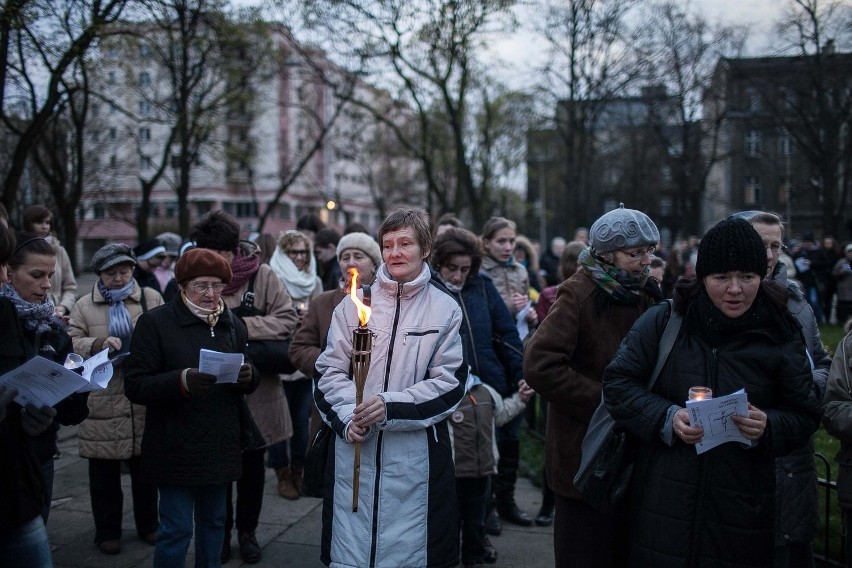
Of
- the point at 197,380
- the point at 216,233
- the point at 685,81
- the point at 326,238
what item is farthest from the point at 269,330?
the point at 685,81

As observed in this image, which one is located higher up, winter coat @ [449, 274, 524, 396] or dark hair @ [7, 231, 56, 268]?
dark hair @ [7, 231, 56, 268]

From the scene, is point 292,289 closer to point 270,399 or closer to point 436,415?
point 270,399

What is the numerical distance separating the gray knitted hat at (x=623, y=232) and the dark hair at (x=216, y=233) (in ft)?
8.59

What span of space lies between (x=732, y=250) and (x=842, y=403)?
117 centimetres

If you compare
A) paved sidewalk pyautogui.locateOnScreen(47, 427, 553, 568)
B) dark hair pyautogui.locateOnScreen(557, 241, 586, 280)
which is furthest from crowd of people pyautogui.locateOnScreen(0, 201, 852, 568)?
dark hair pyautogui.locateOnScreen(557, 241, 586, 280)

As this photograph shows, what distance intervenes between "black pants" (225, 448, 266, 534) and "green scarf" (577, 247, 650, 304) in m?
2.73

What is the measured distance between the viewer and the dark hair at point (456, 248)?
4.59m

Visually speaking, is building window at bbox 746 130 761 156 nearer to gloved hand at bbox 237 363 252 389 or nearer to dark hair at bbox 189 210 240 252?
dark hair at bbox 189 210 240 252

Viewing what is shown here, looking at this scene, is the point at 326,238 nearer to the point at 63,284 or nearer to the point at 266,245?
the point at 266,245

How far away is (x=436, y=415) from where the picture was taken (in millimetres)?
3121

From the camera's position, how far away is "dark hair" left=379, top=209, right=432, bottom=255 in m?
3.31

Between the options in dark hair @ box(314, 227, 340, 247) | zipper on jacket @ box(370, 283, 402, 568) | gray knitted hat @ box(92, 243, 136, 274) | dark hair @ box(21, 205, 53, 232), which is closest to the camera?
zipper on jacket @ box(370, 283, 402, 568)

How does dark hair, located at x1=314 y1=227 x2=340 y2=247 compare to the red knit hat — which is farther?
dark hair, located at x1=314 y1=227 x2=340 y2=247

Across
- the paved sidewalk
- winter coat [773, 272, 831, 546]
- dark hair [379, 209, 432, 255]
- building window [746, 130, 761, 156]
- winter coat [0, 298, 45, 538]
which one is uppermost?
building window [746, 130, 761, 156]
